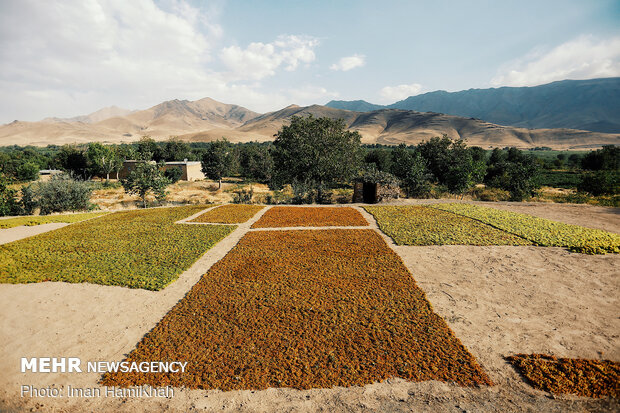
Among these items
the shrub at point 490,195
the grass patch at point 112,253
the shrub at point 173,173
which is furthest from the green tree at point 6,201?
the shrub at point 490,195

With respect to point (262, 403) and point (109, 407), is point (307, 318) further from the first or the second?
point (109, 407)

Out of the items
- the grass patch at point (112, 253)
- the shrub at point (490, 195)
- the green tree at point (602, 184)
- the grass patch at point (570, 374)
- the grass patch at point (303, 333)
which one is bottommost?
the grass patch at point (570, 374)

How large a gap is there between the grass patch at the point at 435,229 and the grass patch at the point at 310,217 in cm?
203

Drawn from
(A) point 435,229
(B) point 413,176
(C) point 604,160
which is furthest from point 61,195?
(C) point 604,160

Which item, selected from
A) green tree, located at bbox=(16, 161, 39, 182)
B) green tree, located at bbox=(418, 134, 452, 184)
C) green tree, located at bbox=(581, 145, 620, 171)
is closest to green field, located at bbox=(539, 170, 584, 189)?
green tree, located at bbox=(581, 145, 620, 171)

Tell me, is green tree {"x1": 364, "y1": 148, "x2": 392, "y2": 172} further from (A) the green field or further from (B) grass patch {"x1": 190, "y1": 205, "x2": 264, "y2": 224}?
(B) grass patch {"x1": 190, "y1": 205, "x2": 264, "y2": 224}

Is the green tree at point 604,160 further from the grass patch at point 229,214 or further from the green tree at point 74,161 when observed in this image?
the green tree at point 74,161

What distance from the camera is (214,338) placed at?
8336mm

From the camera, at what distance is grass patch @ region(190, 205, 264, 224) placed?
900 inches

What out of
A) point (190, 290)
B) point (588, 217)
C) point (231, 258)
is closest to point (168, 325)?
point (190, 290)

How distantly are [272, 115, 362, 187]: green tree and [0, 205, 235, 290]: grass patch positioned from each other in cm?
1481

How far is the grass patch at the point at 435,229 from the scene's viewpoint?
16.8 meters

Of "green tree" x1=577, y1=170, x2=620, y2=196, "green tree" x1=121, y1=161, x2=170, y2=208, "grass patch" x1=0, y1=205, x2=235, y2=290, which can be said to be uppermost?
"green tree" x1=121, y1=161, x2=170, y2=208

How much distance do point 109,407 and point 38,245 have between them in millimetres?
15481
